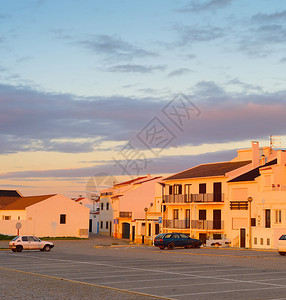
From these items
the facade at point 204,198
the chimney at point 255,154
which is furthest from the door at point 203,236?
the chimney at point 255,154

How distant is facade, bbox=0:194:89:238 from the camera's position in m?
76.7

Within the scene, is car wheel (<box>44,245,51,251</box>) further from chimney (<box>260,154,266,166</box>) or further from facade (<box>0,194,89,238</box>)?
facade (<box>0,194,89,238</box>)

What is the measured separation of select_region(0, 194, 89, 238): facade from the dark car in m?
35.1

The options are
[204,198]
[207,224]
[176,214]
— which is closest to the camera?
[207,224]

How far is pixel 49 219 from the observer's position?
256 feet

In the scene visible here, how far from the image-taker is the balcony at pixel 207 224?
2381 inches

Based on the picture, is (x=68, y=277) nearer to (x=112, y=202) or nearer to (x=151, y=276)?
(x=151, y=276)

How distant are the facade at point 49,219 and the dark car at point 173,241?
115 ft

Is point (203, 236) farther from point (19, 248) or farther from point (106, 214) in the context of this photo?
point (106, 214)

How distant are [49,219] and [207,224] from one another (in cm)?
2693

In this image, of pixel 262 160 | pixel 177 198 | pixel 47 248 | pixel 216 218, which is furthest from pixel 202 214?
pixel 47 248

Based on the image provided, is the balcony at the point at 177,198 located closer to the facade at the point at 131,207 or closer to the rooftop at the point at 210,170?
the rooftop at the point at 210,170

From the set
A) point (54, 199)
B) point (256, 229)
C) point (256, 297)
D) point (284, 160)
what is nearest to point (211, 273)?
point (256, 297)

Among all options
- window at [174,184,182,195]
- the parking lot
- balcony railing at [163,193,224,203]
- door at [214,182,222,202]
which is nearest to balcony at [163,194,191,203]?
balcony railing at [163,193,224,203]
